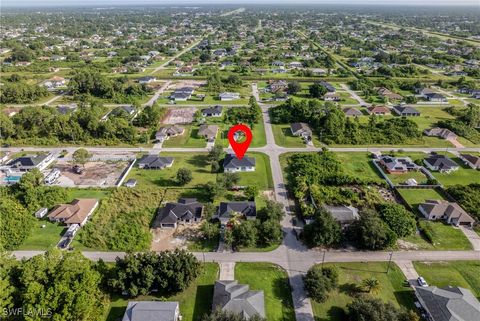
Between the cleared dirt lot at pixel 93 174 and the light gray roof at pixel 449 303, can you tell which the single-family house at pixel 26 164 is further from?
the light gray roof at pixel 449 303

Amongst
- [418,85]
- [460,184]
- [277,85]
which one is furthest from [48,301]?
[418,85]

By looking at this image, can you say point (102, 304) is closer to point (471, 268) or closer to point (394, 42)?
point (471, 268)

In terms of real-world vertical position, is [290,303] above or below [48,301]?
below

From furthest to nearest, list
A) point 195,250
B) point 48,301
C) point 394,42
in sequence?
1. point 394,42
2. point 195,250
3. point 48,301

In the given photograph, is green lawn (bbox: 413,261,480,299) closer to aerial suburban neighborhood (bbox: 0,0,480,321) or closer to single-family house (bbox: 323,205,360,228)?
aerial suburban neighborhood (bbox: 0,0,480,321)

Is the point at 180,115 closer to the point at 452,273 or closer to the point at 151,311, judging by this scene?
the point at 151,311
